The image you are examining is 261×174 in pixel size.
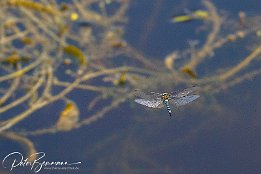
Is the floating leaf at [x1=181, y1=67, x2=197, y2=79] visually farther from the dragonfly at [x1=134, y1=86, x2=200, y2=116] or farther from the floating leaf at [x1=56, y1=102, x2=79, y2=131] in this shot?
the floating leaf at [x1=56, y1=102, x2=79, y2=131]

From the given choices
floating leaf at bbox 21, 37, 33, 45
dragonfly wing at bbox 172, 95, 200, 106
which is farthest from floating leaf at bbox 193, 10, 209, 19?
floating leaf at bbox 21, 37, 33, 45

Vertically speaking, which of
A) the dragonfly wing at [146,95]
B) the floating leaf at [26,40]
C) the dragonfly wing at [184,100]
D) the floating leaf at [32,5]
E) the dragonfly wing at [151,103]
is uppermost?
the floating leaf at [32,5]

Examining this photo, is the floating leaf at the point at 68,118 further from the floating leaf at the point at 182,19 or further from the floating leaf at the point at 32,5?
the floating leaf at the point at 182,19

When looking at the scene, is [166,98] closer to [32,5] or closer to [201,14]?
[201,14]

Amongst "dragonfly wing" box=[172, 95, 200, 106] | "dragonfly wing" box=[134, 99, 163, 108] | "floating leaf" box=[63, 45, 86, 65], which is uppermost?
"floating leaf" box=[63, 45, 86, 65]

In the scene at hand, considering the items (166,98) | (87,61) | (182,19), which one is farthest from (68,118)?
(182,19)

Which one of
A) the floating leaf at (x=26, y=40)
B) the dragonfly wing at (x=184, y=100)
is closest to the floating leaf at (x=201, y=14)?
the dragonfly wing at (x=184, y=100)

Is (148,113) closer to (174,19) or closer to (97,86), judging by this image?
(97,86)
